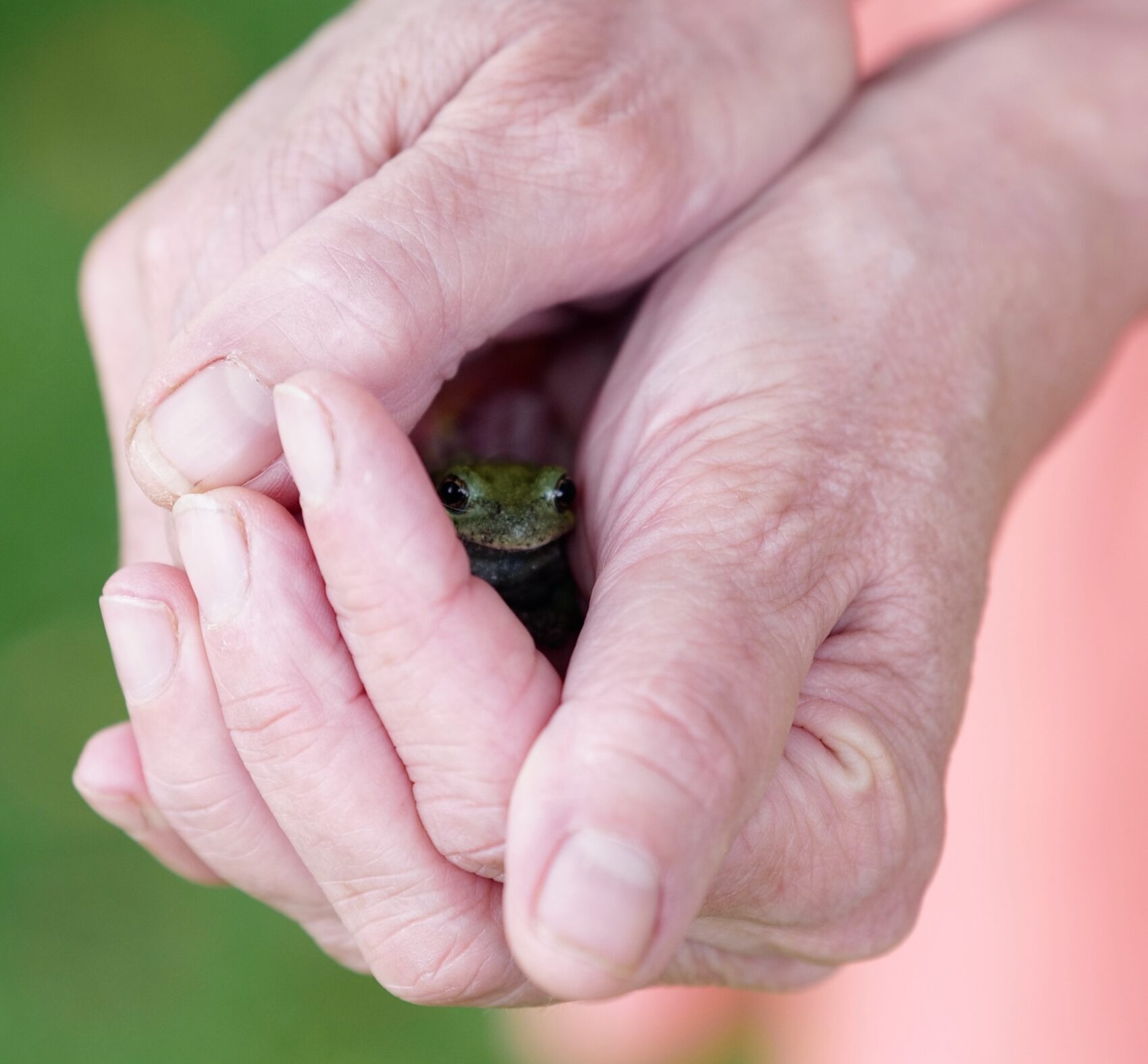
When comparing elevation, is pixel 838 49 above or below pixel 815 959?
above

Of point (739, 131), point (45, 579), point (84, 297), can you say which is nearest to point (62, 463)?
point (45, 579)

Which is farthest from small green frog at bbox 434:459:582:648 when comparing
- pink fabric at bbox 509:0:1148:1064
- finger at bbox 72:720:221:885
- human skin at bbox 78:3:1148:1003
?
pink fabric at bbox 509:0:1148:1064

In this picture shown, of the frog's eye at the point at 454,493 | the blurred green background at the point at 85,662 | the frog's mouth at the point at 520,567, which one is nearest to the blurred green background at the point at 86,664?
the blurred green background at the point at 85,662

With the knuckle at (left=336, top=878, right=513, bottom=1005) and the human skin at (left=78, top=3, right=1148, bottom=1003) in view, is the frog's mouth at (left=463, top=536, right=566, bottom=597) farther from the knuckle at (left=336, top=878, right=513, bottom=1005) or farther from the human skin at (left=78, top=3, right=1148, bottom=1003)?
the knuckle at (left=336, top=878, right=513, bottom=1005)

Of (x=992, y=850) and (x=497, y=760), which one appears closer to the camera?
(x=497, y=760)

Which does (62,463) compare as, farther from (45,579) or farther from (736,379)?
(736,379)

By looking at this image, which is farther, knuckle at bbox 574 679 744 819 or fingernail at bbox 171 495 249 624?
fingernail at bbox 171 495 249 624

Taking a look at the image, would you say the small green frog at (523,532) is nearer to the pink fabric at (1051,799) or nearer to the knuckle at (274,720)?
the knuckle at (274,720)
